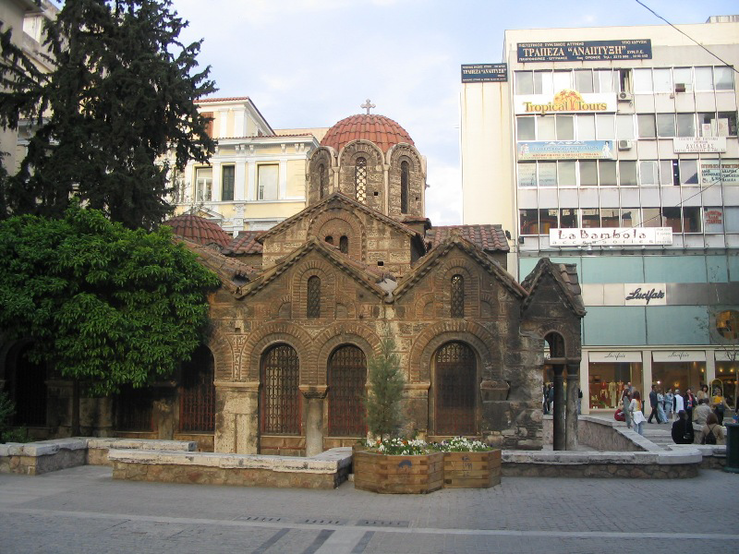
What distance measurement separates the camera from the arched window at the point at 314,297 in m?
21.6

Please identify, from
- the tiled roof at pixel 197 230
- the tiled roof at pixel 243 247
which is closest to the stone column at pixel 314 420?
the tiled roof at pixel 243 247

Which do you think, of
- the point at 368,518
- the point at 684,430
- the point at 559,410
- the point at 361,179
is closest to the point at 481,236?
the point at 361,179

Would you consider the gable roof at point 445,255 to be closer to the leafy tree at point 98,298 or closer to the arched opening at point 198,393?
the leafy tree at point 98,298

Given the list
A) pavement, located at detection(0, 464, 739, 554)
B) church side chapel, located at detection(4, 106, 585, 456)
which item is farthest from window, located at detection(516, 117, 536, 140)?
pavement, located at detection(0, 464, 739, 554)

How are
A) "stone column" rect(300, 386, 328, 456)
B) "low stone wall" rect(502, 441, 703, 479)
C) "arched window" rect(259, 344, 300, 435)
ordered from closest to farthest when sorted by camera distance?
1. "low stone wall" rect(502, 441, 703, 479)
2. "stone column" rect(300, 386, 328, 456)
3. "arched window" rect(259, 344, 300, 435)

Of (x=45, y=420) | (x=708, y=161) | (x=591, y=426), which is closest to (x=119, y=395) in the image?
(x=45, y=420)

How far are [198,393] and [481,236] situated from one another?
1265 centimetres

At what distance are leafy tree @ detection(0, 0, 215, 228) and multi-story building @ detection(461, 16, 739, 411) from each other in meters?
24.9

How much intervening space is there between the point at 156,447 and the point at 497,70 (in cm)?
3746

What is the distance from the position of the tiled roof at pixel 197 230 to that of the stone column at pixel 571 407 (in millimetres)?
14497

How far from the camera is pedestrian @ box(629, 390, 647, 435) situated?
2344 cm

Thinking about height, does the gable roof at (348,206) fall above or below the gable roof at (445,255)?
above

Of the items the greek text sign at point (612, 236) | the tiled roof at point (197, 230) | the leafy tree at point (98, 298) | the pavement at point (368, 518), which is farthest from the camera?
the greek text sign at point (612, 236)

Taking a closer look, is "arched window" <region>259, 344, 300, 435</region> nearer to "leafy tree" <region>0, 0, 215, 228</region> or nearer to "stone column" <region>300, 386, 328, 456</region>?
"stone column" <region>300, 386, 328, 456</region>
